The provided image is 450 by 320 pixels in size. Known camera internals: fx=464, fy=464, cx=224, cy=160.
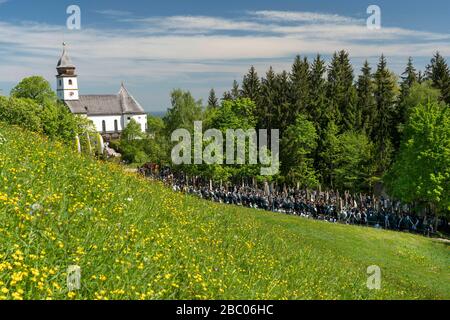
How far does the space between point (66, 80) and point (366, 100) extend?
9269cm

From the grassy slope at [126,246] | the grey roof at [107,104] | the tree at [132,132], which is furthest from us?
the grey roof at [107,104]

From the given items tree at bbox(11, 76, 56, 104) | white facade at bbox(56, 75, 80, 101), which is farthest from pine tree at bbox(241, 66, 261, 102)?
white facade at bbox(56, 75, 80, 101)

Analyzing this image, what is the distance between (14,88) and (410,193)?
95356 millimetres

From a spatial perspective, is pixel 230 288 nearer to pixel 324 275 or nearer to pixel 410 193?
pixel 324 275

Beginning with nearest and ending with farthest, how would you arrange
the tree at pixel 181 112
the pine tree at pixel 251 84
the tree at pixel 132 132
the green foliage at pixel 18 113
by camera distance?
the green foliage at pixel 18 113
the tree at pixel 181 112
the pine tree at pixel 251 84
the tree at pixel 132 132

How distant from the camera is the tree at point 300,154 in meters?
60.3

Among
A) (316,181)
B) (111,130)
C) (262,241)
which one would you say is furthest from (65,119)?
(111,130)

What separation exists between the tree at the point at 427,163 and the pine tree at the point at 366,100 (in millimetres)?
21439

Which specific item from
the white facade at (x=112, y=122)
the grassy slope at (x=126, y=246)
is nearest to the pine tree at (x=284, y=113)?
the grassy slope at (x=126, y=246)

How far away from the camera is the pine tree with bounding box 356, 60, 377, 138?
68375 mm

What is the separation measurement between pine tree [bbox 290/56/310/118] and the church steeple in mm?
80115

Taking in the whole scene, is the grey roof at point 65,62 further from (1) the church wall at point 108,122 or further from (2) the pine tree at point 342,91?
(2) the pine tree at point 342,91

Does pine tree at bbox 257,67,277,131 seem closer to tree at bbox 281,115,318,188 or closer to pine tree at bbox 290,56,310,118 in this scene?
pine tree at bbox 290,56,310,118

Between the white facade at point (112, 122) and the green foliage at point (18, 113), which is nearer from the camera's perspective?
the green foliage at point (18, 113)
